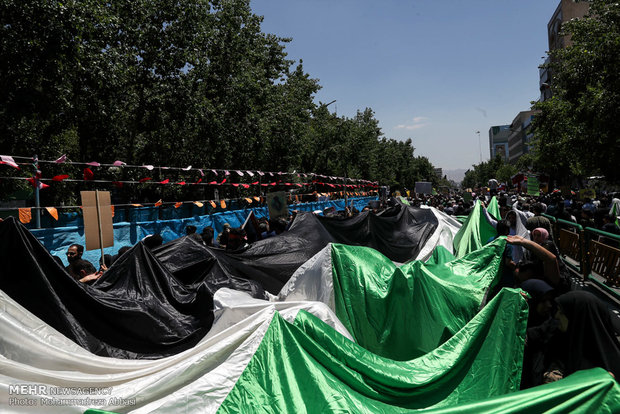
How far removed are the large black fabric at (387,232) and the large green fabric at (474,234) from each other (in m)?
1.30

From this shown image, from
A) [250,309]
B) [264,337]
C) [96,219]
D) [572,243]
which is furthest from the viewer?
[572,243]

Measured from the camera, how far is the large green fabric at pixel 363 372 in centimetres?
286

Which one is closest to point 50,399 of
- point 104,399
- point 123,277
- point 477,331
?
point 104,399

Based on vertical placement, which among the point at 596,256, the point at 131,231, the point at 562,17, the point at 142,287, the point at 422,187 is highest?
the point at 562,17

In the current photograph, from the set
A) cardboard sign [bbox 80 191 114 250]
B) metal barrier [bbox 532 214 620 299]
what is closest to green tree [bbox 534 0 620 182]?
metal barrier [bbox 532 214 620 299]

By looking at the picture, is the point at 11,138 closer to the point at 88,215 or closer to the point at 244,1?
the point at 88,215

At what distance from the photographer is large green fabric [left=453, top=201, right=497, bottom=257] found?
30.7ft

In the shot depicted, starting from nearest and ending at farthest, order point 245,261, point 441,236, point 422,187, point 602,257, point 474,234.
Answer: point 245,261, point 602,257, point 474,234, point 441,236, point 422,187

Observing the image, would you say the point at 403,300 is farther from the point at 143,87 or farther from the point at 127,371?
the point at 143,87

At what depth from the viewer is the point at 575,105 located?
1745 centimetres

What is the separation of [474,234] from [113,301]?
24.4ft

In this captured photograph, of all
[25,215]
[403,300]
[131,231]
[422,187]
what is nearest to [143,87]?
[131,231]

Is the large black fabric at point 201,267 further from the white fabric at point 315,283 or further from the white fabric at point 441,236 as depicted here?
the white fabric at point 441,236

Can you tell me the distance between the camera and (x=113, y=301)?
483 cm
